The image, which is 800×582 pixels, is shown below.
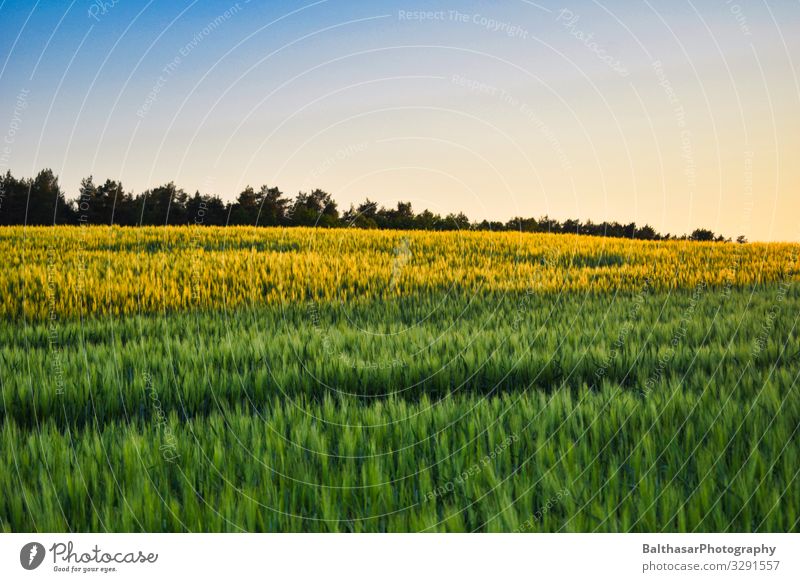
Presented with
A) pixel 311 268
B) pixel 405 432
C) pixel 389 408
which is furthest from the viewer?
pixel 311 268

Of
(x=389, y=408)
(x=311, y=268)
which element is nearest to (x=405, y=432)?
(x=389, y=408)

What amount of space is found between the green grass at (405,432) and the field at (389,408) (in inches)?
0.6

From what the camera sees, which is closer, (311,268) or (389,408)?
(389,408)

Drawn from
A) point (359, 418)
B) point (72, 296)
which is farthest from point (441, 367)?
point (72, 296)

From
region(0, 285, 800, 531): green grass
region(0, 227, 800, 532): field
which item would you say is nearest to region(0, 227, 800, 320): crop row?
region(0, 227, 800, 532): field

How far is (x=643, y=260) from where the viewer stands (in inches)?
489

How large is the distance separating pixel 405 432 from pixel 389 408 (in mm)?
442

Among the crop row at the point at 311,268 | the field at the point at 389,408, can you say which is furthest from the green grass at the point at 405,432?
the crop row at the point at 311,268

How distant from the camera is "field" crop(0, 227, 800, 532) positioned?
8.97ft

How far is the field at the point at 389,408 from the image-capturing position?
2.73 metres

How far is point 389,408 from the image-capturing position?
12.3 feet

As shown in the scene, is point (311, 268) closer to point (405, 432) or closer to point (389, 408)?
point (389, 408)

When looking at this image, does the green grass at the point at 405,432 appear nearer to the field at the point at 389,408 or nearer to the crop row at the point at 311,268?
the field at the point at 389,408

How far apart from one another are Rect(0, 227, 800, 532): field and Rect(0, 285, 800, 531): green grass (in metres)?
0.01
